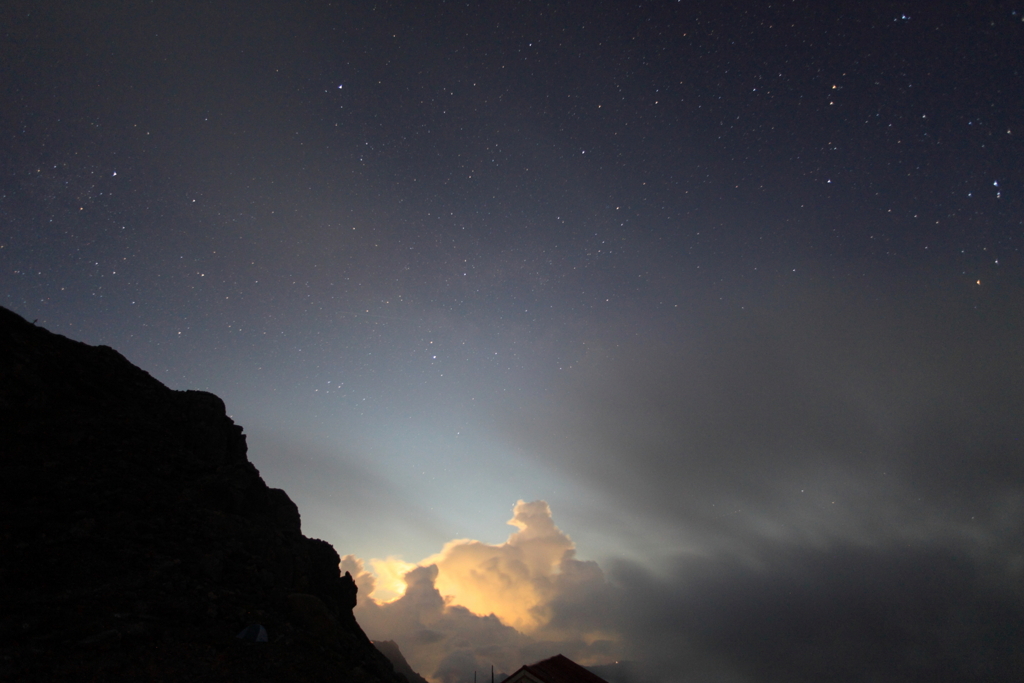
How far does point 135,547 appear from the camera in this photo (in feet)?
72.2

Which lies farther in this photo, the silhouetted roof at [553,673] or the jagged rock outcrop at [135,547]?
the silhouetted roof at [553,673]

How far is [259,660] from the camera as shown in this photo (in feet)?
65.5

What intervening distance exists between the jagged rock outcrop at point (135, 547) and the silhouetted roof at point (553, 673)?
9.61 m

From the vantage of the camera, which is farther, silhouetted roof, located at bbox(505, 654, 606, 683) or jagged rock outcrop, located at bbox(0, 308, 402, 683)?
silhouetted roof, located at bbox(505, 654, 606, 683)

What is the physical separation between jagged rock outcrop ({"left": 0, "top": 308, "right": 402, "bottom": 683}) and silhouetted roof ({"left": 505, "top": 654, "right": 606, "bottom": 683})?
961cm

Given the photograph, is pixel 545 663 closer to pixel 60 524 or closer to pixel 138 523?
pixel 138 523

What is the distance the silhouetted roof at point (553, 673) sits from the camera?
30719 mm

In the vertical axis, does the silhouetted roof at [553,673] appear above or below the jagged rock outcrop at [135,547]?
below

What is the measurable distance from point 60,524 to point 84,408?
1104 cm

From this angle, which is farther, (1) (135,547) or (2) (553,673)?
(2) (553,673)

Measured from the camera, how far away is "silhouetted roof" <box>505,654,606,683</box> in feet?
101

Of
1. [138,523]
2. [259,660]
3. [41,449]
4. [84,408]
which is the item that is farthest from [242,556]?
[84,408]

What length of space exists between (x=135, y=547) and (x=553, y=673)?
86.6 ft

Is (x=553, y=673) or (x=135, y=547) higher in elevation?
(x=135, y=547)
